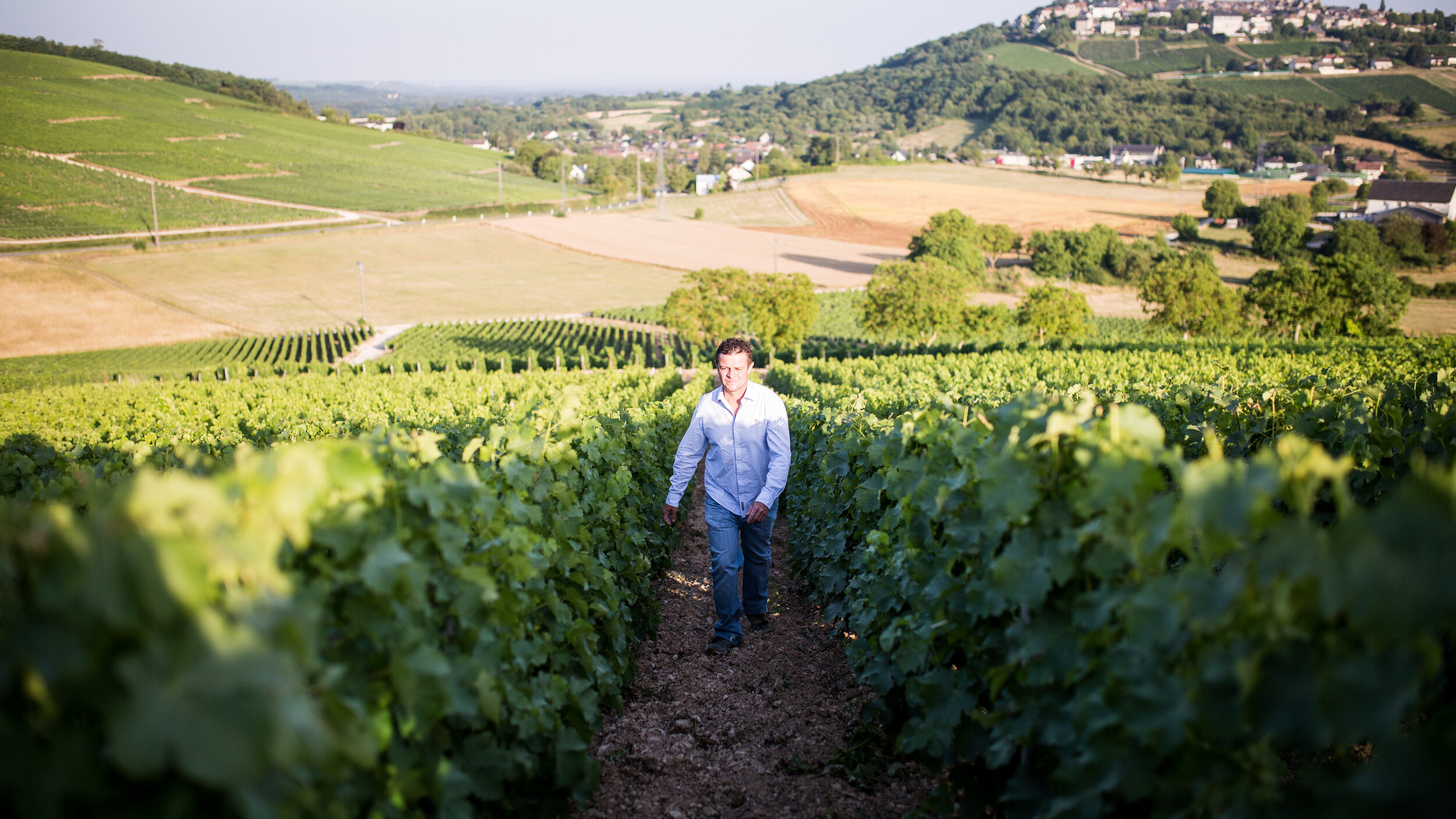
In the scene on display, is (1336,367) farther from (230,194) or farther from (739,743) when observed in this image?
(230,194)

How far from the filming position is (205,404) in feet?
51.5

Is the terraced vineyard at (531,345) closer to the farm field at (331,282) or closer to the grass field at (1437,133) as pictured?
the farm field at (331,282)

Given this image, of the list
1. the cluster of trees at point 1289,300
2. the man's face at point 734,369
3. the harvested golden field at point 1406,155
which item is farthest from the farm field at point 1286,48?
the man's face at point 734,369

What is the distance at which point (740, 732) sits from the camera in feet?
16.0

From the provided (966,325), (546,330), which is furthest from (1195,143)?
(546,330)

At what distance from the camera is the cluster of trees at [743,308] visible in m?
41.0

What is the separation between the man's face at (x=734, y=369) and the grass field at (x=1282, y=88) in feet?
576

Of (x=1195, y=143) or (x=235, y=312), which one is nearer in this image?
(x=235, y=312)

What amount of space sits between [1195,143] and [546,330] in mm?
143743

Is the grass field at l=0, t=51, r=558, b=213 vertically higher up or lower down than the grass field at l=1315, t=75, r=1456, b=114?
lower down

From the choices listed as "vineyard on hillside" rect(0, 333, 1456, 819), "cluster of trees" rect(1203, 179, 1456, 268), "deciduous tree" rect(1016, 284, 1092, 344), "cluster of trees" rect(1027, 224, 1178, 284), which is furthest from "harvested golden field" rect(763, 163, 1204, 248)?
"vineyard on hillside" rect(0, 333, 1456, 819)

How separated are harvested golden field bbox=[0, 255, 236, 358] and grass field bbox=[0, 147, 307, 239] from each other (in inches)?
359

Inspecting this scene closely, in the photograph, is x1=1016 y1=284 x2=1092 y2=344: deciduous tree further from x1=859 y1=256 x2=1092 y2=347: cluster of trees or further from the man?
the man

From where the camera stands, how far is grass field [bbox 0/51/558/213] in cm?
7512
